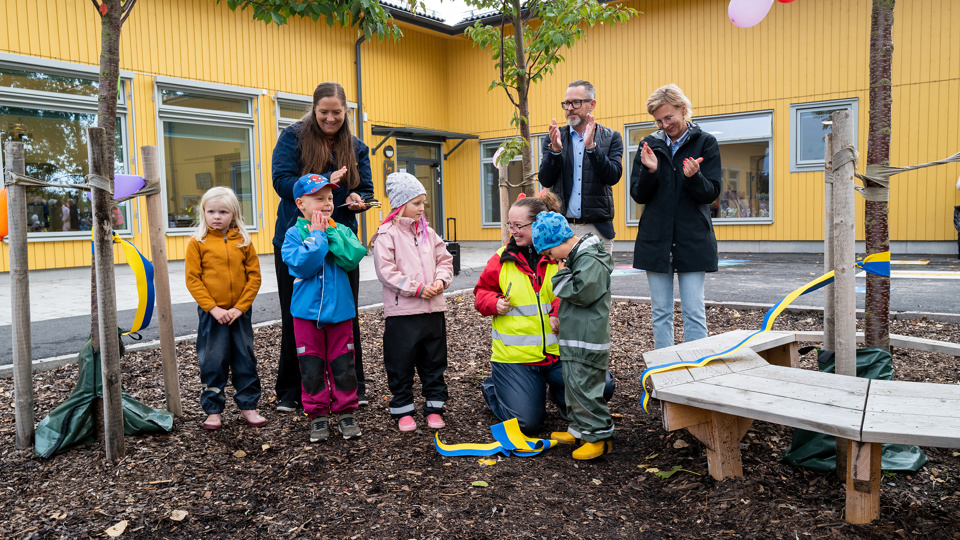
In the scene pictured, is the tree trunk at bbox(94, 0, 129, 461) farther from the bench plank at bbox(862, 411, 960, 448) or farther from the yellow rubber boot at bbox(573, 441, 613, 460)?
the bench plank at bbox(862, 411, 960, 448)

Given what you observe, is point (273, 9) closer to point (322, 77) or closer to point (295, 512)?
point (295, 512)

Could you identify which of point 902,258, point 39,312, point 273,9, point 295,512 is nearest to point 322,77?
point 39,312

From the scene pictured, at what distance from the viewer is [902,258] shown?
12414 mm

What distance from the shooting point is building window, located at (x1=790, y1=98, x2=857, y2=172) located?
44.9 ft

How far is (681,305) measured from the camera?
12.9 ft

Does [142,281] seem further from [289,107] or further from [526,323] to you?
[289,107]

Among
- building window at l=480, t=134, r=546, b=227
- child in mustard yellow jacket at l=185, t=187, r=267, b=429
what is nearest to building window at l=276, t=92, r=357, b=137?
building window at l=480, t=134, r=546, b=227

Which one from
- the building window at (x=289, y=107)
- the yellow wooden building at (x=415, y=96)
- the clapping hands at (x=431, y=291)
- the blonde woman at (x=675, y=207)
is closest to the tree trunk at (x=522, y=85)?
the blonde woman at (x=675, y=207)

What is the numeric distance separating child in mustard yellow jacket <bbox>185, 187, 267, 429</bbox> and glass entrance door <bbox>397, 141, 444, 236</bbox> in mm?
13938

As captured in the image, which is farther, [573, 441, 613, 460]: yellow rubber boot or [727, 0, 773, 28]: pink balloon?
[727, 0, 773, 28]: pink balloon

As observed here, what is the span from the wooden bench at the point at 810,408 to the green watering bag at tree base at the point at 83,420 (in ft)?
8.38

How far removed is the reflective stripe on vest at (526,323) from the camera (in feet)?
11.5

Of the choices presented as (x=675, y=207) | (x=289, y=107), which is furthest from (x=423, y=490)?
(x=289, y=107)

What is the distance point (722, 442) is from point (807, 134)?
43.2 ft
